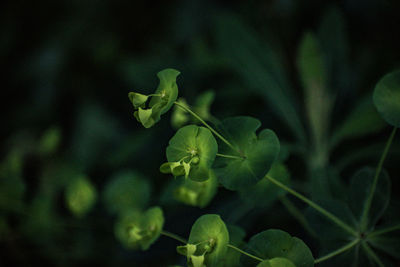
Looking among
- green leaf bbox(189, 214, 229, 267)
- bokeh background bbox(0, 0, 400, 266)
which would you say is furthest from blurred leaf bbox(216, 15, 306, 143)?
green leaf bbox(189, 214, 229, 267)

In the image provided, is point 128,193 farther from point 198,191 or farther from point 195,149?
point 195,149

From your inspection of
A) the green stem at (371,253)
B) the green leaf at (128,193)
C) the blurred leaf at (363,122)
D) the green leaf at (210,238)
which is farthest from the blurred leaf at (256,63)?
the green leaf at (210,238)

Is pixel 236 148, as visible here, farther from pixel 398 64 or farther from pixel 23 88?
pixel 23 88

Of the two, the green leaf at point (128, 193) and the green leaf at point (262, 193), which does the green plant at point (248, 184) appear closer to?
the green leaf at point (262, 193)

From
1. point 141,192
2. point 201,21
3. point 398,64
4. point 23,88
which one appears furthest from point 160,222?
point 23,88

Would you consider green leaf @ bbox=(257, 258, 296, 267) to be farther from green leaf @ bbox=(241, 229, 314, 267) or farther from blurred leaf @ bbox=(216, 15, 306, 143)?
blurred leaf @ bbox=(216, 15, 306, 143)

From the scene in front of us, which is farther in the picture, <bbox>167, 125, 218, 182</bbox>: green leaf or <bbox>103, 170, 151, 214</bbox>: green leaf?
<bbox>103, 170, 151, 214</bbox>: green leaf

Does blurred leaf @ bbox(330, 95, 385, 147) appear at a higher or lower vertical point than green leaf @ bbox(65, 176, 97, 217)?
higher

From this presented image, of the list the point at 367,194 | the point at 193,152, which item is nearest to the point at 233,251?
the point at 193,152
